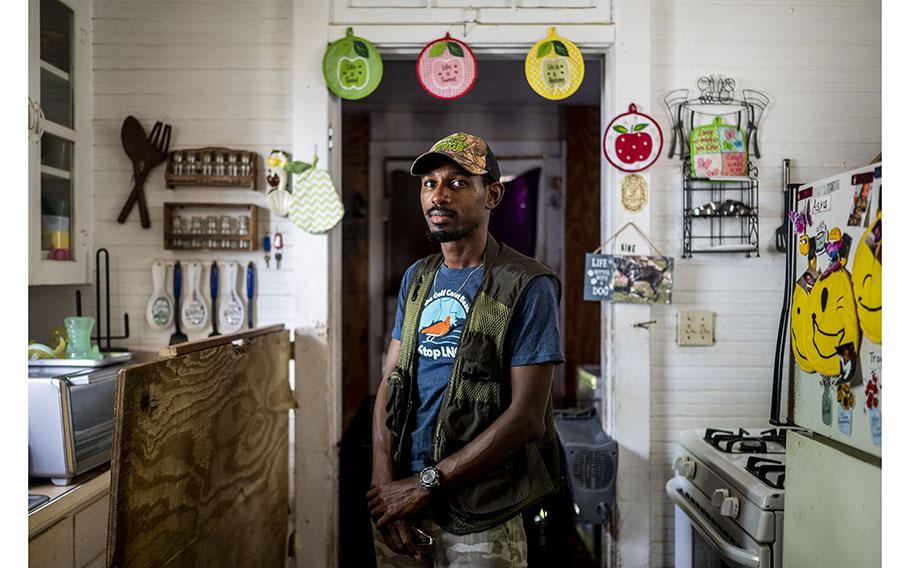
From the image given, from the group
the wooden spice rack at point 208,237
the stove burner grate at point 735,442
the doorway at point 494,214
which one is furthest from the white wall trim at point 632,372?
the doorway at point 494,214

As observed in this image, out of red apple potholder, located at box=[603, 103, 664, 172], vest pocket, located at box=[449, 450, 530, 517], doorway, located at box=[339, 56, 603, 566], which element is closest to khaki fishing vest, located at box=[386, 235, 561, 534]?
vest pocket, located at box=[449, 450, 530, 517]

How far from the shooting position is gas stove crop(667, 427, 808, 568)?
155 cm

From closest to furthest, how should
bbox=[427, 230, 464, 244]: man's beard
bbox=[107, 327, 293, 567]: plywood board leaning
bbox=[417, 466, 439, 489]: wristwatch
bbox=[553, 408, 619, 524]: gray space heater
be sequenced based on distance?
1. bbox=[107, 327, 293, 567]: plywood board leaning
2. bbox=[417, 466, 439, 489]: wristwatch
3. bbox=[427, 230, 464, 244]: man's beard
4. bbox=[553, 408, 619, 524]: gray space heater

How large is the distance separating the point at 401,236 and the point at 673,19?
10.0 ft

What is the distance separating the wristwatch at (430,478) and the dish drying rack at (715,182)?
1460 mm

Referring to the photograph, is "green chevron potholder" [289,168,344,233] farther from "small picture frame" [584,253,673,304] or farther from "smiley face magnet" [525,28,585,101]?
"small picture frame" [584,253,673,304]

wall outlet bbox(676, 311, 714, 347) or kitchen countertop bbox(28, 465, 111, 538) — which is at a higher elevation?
wall outlet bbox(676, 311, 714, 347)

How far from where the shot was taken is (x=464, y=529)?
1.43 m

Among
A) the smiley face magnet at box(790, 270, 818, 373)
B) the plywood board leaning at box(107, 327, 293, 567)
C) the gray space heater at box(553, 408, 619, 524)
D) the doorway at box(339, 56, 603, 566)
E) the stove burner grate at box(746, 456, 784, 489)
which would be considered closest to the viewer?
the smiley face magnet at box(790, 270, 818, 373)

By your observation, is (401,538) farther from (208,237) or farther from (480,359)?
(208,237)

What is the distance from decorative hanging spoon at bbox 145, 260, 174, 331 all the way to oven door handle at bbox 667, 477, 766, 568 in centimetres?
209

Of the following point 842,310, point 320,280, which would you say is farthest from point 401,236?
Answer: point 842,310

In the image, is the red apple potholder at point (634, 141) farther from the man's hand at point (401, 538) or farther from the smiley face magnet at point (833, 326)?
the man's hand at point (401, 538)

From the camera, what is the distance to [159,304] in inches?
92.4
